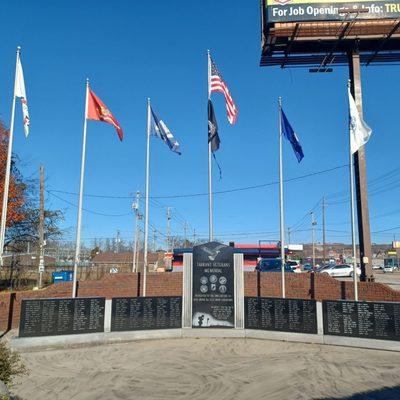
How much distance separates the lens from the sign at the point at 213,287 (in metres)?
14.1

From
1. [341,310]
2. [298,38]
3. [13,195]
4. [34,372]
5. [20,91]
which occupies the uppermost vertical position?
[298,38]

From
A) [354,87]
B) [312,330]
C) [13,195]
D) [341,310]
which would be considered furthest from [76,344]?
[354,87]

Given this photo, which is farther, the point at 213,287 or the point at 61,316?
the point at 213,287

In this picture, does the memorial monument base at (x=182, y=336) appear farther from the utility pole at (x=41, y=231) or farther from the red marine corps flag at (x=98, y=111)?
the utility pole at (x=41, y=231)

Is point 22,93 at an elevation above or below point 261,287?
above

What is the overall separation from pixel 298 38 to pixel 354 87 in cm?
414

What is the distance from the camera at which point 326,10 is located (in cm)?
2294

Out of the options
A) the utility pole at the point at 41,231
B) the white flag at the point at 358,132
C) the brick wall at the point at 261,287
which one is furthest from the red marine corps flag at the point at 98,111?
the utility pole at the point at 41,231

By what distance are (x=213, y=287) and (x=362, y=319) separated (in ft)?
15.0

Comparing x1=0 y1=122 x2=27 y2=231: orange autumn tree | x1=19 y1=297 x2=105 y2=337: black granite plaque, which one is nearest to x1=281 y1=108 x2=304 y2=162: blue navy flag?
x1=19 y1=297 x2=105 y2=337: black granite plaque

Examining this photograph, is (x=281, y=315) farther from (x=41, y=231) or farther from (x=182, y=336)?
(x=41, y=231)

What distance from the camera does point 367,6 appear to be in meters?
22.6

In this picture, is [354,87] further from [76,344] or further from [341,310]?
[76,344]

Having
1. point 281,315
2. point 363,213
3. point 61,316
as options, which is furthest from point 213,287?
point 363,213
